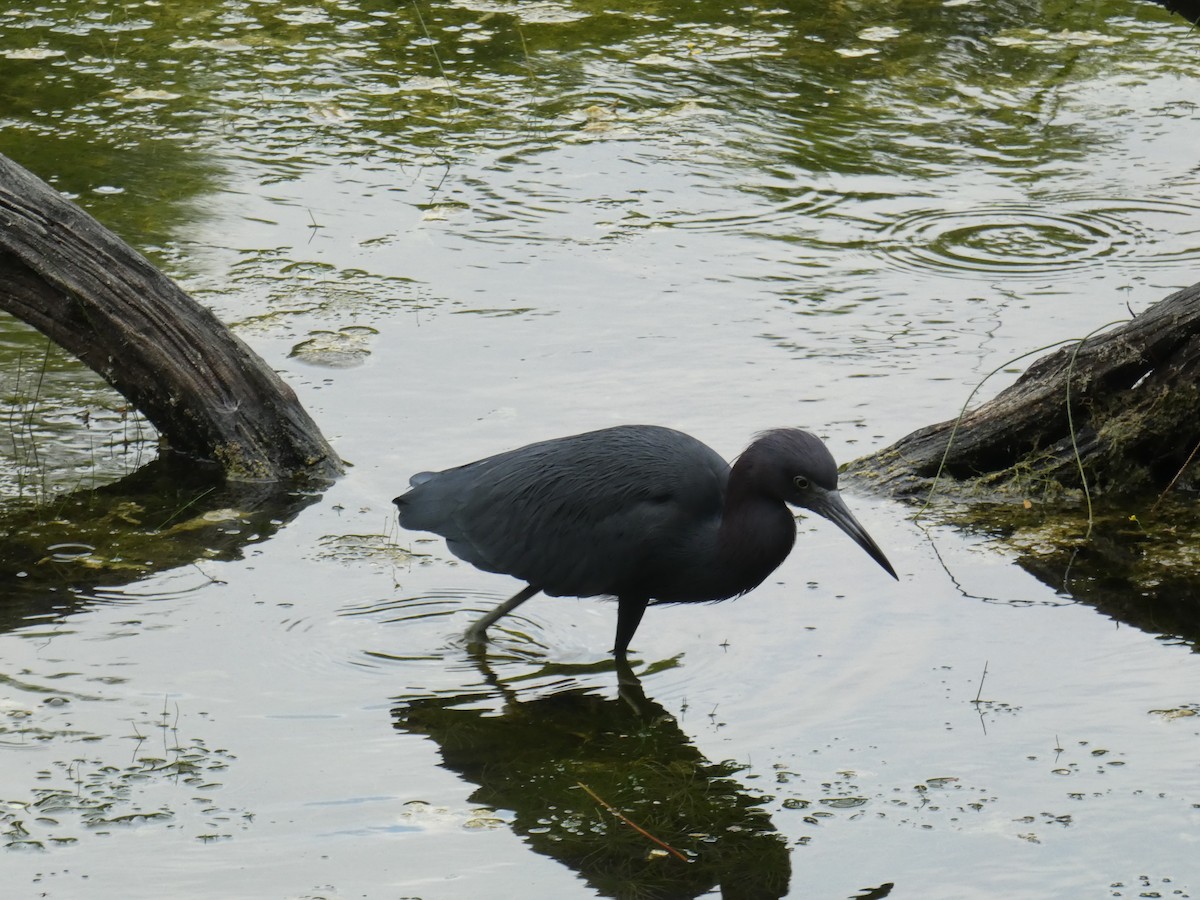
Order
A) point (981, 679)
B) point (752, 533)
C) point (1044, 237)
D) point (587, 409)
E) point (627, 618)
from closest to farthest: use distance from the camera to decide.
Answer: point (752, 533) < point (981, 679) < point (627, 618) < point (587, 409) < point (1044, 237)

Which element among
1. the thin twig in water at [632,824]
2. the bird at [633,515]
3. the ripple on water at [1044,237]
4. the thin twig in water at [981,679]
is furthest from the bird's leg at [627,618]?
the ripple on water at [1044,237]

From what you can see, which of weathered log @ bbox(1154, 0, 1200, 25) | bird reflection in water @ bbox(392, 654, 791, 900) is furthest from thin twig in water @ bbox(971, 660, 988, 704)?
weathered log @ bbox(1154, 0, 1200, 25)

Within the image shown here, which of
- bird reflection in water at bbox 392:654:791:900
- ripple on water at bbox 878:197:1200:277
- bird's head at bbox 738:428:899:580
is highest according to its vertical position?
bird's head at bbox 738:428:899:580

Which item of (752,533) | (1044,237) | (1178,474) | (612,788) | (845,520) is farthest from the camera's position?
(1044,237)

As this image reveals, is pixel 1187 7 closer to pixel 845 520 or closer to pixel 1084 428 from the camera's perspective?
pixel 845 520

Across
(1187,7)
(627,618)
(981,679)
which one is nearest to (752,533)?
(627,618)

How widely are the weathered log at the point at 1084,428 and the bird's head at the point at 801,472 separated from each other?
4.98 ft

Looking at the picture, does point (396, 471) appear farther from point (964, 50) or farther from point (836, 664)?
point (964, 50)

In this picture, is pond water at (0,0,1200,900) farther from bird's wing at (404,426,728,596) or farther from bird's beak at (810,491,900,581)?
bird's beak at (810,491,900,581)

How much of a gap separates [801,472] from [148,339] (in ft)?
9.14

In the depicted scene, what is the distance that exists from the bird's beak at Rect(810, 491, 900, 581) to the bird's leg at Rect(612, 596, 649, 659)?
0.68 m

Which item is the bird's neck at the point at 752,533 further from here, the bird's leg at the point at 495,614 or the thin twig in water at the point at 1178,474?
the thin twig in water at the point at 1178,474

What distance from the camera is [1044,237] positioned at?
30.0 feet

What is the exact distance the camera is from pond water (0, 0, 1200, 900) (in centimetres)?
453
